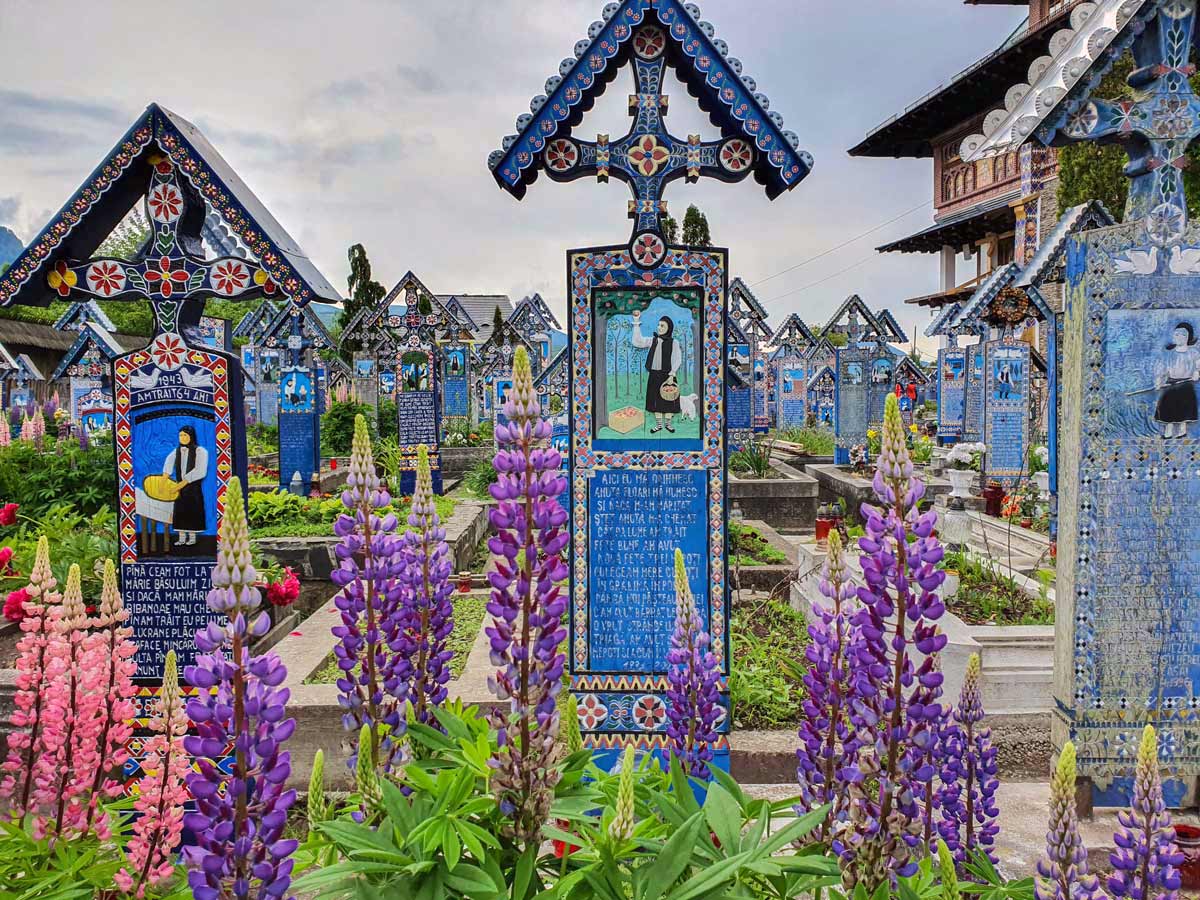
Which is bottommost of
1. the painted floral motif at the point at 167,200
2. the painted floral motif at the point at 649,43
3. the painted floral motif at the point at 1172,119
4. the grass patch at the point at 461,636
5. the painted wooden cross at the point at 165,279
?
the grass patch at the point at 461,636

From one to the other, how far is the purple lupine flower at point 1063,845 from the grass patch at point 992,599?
16.2 feet

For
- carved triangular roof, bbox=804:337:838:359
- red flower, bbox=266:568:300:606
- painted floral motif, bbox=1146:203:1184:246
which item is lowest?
red flower, bbox=266:568:300:606

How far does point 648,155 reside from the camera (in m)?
4.90

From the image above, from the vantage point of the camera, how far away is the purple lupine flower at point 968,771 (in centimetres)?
224

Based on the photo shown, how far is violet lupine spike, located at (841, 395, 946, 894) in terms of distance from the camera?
5.64ft

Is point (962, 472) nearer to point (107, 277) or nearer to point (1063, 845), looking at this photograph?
point (107, 277)

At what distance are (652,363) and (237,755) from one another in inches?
143

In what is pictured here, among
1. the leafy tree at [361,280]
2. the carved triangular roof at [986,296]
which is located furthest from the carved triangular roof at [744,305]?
the leafy tree at [361,280]

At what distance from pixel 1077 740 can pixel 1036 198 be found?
55.4 feet

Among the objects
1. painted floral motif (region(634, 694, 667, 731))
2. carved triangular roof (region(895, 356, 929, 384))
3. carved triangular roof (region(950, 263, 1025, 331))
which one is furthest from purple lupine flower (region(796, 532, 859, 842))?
carved triangular roof (region(895, 356, 929, 384))

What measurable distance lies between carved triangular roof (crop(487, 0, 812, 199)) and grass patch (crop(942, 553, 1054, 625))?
3.75m

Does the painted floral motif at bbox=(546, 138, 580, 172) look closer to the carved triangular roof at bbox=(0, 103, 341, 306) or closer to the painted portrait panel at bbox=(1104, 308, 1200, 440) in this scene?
the carved triangular roof at bbox=(0, 103, 341, 306)

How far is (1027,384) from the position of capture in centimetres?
1329

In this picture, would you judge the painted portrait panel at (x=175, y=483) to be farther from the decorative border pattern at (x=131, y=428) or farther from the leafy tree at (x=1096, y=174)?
the leafy tree at (x=1096, y=174)
